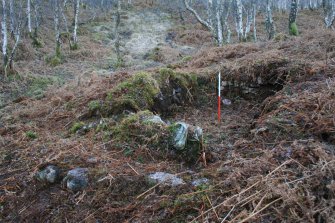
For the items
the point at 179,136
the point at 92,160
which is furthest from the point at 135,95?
the point at 92,160

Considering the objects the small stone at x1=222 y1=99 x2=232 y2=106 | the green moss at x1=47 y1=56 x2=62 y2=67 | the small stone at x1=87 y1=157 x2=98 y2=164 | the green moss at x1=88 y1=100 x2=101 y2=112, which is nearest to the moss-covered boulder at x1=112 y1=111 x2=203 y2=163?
the small stone at x1=87 y1=157 x2=98 y2=164

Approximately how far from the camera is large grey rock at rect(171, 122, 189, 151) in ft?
12.3

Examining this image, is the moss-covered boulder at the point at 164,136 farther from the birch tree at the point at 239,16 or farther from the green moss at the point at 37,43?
the green moss at the point at 37,43

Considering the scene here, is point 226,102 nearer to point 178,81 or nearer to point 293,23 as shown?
point 178,81

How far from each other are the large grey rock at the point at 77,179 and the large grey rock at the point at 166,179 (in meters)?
0.73

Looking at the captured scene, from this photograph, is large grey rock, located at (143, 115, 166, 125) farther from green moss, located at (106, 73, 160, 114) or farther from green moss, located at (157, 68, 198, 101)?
green moss, located at (157, 68, 198, 101)

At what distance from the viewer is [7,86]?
33.8 feet

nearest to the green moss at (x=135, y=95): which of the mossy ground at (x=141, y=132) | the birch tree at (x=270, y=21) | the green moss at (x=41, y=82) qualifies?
the mossy ground at (x=141, y=132)

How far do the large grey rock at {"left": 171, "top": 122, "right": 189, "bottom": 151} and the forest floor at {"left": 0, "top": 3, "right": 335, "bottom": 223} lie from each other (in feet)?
0.68

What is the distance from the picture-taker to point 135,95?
5277 millimetres

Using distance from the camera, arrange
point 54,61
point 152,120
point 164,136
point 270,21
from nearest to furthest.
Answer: point 164,136 → point 152,120 → point 54,61 → point 270,21

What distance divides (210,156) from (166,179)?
2.60 ft

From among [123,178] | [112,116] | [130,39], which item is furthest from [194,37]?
[123,178]

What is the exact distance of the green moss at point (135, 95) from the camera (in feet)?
16.6
